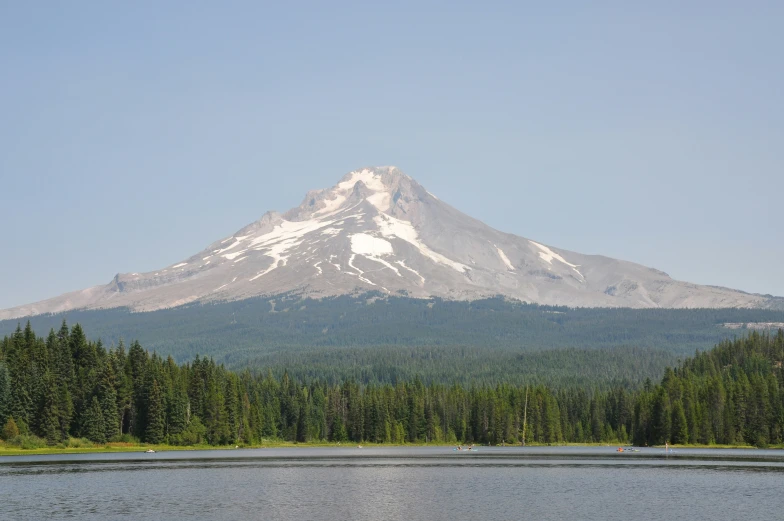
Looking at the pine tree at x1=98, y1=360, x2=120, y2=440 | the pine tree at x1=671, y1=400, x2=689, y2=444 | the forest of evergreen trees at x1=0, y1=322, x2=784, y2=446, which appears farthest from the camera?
the pine tree at x1=671, y1=400, x2=689, y2=444

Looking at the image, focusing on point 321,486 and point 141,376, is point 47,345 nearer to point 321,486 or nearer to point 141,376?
point 141,376

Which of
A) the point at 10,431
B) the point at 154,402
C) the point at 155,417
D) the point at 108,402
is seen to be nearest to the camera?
the point at 10,431

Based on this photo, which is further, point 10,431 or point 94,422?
point 94,422

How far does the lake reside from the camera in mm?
80750

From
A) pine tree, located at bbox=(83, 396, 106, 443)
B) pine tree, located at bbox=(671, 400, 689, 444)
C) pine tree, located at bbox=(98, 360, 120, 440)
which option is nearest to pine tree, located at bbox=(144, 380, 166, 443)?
pine tree, located at bbox=(98, 360, 120, 440)

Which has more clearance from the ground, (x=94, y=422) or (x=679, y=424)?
(x=94, y=422)

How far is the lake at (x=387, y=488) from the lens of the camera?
265ft

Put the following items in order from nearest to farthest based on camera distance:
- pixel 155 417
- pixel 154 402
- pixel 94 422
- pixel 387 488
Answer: pixel 387 488
pixel 94 422
pixel 154 402
pixel 155 417

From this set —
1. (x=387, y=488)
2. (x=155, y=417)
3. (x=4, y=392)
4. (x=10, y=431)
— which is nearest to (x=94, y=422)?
(x=155, y=417)

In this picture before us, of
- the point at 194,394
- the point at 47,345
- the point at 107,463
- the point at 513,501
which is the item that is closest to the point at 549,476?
the point at 513,501

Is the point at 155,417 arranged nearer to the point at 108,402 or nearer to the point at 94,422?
the point at 108,402

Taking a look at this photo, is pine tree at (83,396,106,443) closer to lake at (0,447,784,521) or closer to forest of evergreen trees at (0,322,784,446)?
forest of evergreen trees at (0,322,784,446)

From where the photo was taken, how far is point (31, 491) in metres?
91.0

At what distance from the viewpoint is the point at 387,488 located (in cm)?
10288
